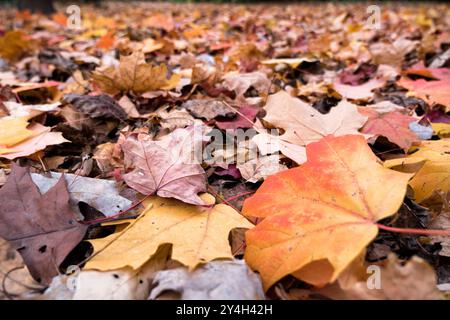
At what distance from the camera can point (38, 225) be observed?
833mm

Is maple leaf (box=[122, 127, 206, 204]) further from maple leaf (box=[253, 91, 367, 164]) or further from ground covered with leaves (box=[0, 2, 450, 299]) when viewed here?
maple leaf (box=[253, 91, 367, 164])

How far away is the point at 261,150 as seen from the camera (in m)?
1.14

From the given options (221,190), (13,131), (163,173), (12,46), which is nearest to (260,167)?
(221,190)

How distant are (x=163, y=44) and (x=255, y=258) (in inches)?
83.8

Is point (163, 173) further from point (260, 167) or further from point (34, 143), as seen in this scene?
point (34, 143)

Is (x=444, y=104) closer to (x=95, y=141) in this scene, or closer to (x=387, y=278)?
(x=387, y=278)

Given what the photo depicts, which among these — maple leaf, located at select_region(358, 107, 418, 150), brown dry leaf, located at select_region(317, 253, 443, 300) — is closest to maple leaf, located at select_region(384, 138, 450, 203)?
maple leaf, located at select_region(358, 107, 418, 150)

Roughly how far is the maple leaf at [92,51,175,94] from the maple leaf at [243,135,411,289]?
887 millimetres

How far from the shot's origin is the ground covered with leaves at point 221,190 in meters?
0.71

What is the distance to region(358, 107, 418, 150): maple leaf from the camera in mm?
1188

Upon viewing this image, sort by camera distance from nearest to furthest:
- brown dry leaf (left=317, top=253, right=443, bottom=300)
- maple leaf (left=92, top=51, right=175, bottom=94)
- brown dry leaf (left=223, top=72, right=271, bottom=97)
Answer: brown dry leaf (left=317, top=253, right=443, bottom=300)
maple leaf (left=92, top=51, right=175, bottom=94)
brown dry leaf (left=223, top=72, right=271, bottom=97)

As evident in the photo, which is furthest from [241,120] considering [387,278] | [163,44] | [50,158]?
[163,44]

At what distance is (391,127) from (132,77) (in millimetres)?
988

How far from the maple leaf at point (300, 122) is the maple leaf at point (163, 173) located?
0.25 metres
